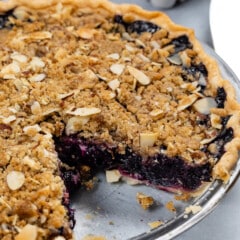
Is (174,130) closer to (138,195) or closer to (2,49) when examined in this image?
(138,195)

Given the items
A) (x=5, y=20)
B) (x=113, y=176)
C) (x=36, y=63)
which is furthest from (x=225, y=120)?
(x=5, y=20)

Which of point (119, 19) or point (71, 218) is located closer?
point (71, 218)

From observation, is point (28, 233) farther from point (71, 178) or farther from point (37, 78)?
point (37, 78)

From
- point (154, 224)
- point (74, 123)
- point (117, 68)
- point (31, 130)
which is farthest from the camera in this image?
point (117, 68)

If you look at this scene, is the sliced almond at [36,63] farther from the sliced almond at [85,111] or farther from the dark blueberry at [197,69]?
the dark blueberry at [197,69]

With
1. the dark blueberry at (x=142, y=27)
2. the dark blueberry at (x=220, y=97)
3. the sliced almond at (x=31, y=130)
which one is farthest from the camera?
the dark blueberry at (x=142, y=27)

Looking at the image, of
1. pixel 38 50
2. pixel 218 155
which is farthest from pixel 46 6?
pixel 218 155

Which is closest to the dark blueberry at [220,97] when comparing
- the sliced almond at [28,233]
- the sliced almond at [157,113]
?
the sliced almond at [157,113]
